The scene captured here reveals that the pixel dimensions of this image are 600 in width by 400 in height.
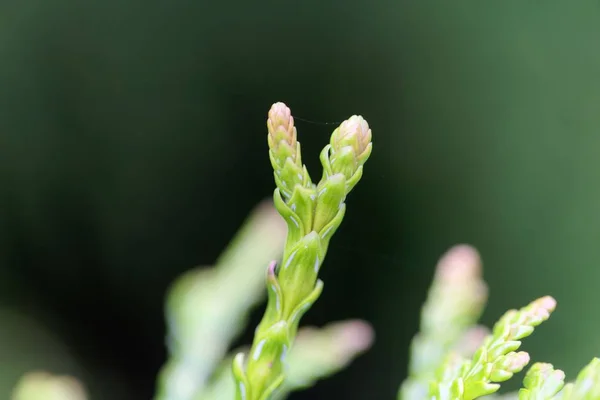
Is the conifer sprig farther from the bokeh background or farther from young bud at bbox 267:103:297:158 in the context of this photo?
the bokeh background

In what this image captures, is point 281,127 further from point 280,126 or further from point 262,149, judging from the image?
point 262,149

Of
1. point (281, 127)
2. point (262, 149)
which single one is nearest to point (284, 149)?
point (281, 127)

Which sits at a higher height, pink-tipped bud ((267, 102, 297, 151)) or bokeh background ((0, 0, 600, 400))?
bokeh background ((0, 0, 600, 400))

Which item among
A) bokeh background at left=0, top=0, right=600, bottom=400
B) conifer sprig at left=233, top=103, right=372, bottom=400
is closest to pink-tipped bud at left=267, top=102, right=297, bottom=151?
conifer sprig at left=233, top=103, right=372, bottom=400

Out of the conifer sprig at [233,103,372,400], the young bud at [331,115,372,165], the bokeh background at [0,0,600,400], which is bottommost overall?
the conifer sprig at [233,103,372,400]

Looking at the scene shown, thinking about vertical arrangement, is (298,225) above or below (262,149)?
below

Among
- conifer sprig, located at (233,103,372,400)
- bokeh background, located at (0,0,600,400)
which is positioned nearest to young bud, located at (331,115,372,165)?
conifer sprig, located at (233,103,372,400)

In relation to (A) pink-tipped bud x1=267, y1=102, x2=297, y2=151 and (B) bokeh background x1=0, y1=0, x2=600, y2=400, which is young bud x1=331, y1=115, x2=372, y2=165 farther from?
(B) bokeh background x1=0, y1=0, x2=600, y2=400

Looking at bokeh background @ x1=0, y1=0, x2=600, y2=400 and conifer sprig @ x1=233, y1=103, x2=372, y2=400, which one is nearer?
conifer sprig @ x1=233, y1=103, x2=372, y2=400

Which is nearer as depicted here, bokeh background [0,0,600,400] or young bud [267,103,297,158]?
young bud [267,103,297,158]
